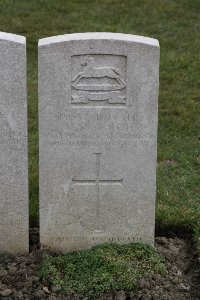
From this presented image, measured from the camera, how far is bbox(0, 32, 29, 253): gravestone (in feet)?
15.9

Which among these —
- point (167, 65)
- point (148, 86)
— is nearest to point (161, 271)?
point (148, 86)

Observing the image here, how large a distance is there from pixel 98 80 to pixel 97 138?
410 millimetres

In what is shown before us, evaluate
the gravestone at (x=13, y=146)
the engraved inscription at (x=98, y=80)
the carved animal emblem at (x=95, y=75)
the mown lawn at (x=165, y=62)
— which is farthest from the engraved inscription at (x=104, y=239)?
the carved animal emblem at (x=95, y=75)

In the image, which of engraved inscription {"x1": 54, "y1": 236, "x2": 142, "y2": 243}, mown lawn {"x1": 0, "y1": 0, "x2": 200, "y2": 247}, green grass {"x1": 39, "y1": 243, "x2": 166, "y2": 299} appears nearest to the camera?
green grass {"x1": 39, "y1": 243, "x2": 166, "y2": 299}

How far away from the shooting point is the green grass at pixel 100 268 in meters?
4.84

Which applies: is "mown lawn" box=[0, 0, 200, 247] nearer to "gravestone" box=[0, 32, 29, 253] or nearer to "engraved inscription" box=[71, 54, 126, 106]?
"gravestone" box=[0, 32, 29, 253]

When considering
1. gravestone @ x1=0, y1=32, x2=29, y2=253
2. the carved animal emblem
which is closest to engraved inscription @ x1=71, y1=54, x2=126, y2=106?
the carved animal emblem

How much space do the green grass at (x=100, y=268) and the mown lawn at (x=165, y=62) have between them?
2.08ft

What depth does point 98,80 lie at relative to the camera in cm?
496

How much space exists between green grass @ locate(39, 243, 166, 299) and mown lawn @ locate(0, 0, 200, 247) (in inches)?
24.9

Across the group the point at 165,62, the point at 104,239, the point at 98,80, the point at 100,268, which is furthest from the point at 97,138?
the point at 165,62

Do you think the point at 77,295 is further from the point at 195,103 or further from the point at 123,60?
the point at 195,103

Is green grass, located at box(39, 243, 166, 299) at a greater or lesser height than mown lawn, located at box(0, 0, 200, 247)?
lesser

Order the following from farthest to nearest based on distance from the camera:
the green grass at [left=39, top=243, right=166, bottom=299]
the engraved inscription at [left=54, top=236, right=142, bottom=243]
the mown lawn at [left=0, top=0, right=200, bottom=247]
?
the mown lawn at [left=0, top=0, right=200, bottom=247] → the engraved inscription at [left=54, top=236, right=142, bottom=243] → the green grass at [left=39, top=243, right=166, bottom=299]
